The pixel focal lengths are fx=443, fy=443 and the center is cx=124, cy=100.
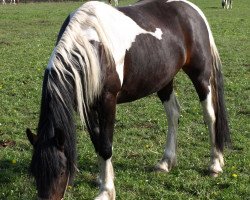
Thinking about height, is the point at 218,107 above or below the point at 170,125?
above

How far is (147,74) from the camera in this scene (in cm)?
448

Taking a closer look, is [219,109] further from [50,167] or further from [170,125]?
[50,167]

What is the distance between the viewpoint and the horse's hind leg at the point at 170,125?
5195 mm

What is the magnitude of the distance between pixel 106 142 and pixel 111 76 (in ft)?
2.04

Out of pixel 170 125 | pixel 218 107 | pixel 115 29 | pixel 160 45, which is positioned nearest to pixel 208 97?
pixel 218 107

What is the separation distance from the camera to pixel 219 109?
525 cm

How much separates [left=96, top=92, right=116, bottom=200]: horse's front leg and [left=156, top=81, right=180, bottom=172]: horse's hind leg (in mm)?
1017

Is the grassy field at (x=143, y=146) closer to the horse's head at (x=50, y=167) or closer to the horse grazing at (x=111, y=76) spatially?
the horse grazing at (x=111, y=76)

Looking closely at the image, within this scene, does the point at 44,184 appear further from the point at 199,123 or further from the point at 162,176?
the point at 199,123

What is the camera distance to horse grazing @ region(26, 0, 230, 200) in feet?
11.3

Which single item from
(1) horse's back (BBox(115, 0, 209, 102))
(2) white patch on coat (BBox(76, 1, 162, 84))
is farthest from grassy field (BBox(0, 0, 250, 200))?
(2) white patch on coat (BBox(76, 1, 162, 84))

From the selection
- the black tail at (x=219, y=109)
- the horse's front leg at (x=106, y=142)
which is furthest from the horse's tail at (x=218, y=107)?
the horse's front leg at (x=106, y=142)

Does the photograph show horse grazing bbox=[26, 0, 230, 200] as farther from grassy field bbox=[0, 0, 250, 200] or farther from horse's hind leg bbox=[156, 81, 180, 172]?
grassy field bbox=[0, 0, 250, 200]

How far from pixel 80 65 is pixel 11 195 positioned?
5.43 feet
